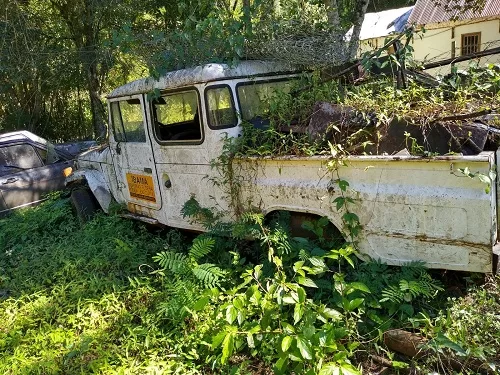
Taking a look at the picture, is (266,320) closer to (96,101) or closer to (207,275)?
(207,275)

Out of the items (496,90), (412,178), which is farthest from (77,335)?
(496,90)

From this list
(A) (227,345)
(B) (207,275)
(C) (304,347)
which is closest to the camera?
(C) (304,347)

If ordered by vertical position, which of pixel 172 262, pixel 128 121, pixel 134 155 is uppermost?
pixel 128 121

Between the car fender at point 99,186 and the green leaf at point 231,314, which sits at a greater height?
the car fender at point 99,186

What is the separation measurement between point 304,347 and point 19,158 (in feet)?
23.7

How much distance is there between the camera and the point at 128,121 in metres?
4.90

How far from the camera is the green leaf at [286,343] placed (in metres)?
2.24

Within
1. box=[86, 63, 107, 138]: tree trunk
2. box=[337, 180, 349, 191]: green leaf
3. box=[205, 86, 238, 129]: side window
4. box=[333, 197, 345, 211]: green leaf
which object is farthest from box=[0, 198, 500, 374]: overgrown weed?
box=[86, 63, 107, 138]: tree trunk

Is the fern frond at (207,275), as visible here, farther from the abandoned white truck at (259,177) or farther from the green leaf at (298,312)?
the green leaf at (298,312)

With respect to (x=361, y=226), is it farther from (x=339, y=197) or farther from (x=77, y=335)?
(x=77, y=335)

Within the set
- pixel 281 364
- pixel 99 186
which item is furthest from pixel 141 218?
pixel 281 364

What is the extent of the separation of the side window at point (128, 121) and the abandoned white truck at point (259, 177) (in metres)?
0.01

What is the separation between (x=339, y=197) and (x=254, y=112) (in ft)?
4.52

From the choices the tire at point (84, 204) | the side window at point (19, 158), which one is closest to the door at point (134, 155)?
the tire at point (84, 204)
